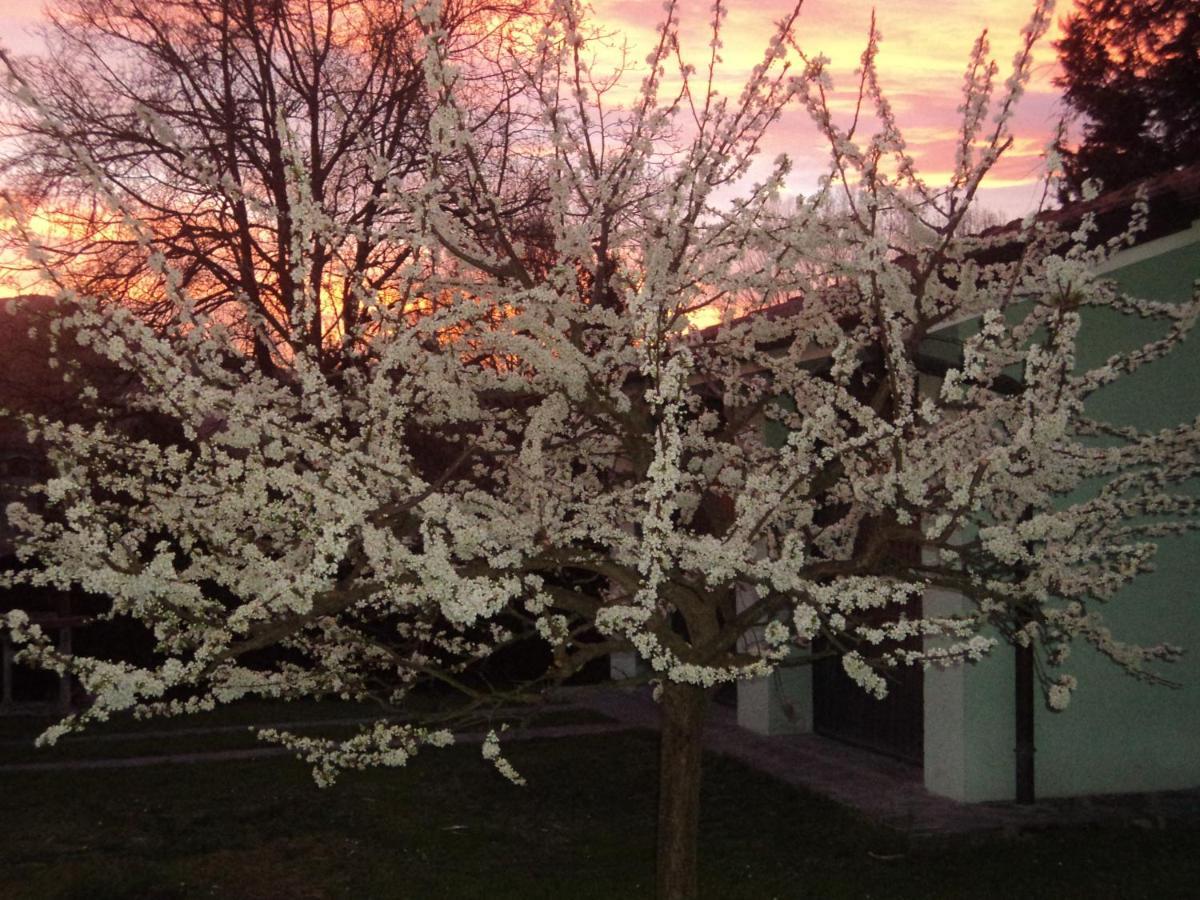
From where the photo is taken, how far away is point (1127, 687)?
9438mm

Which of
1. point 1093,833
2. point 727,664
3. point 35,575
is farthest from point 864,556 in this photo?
point 1093,833

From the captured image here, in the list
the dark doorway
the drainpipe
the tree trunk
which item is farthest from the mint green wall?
the tree trunk

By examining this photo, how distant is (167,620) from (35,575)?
660 millimetres

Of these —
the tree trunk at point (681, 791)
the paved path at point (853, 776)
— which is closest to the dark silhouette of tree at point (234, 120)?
the paved path at point (853, 776)

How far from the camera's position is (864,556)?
15.7ft

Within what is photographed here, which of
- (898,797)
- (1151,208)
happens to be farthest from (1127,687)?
(1151,208)

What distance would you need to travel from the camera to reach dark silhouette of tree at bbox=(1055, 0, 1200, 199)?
22.8 m

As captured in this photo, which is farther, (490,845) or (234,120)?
(234,120)

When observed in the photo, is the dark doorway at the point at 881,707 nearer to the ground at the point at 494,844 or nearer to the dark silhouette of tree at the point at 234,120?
the ground at the point at 494,844

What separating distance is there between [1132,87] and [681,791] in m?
22.0

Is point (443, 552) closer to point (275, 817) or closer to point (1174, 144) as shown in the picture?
point (275, 817)

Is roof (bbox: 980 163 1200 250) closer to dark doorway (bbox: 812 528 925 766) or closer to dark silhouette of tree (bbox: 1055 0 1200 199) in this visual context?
dark doorway (bbox: 812 528 925 766)

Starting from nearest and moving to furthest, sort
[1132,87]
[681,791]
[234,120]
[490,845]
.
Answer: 1. [681,791]
2. [490,845]
3. [234,120]
4. [1132,87]

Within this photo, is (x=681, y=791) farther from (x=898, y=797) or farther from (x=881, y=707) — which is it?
(x=881, y=707)
